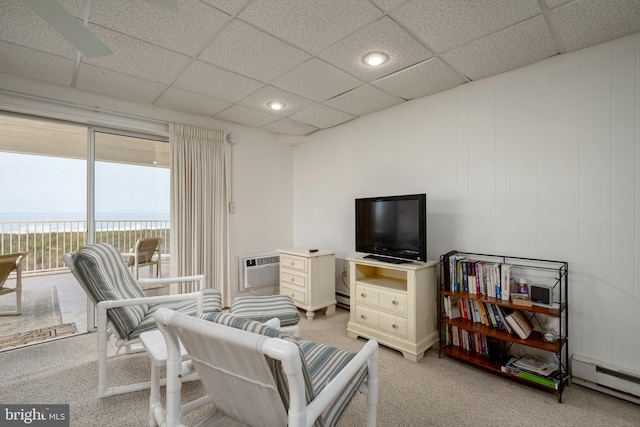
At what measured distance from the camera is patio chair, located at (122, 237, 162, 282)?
3348 mm

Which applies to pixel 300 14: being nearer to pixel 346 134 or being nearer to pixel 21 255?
pixel 346 134

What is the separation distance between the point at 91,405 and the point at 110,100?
2.64 metres

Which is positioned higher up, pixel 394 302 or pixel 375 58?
pixel 375 58

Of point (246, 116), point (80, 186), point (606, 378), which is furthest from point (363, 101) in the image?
point (80, 186)

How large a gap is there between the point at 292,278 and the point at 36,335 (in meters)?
2.52

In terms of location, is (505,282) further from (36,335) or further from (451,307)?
(36,335)

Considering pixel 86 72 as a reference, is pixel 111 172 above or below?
below

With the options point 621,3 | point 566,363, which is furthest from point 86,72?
point 566,363

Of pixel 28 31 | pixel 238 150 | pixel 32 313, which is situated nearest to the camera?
pixel 28 31

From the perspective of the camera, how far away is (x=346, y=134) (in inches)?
141

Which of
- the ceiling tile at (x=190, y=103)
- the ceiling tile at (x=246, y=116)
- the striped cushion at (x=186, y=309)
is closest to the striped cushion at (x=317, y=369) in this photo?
the striped cushion at (x=186, y=309)

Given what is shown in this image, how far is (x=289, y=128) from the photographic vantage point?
3832mm

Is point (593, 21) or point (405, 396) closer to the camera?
point (593, 21)

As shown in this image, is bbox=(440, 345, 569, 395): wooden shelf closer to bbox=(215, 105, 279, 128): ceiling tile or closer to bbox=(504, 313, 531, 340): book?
bbox=(504, 313, 531, 340): book
